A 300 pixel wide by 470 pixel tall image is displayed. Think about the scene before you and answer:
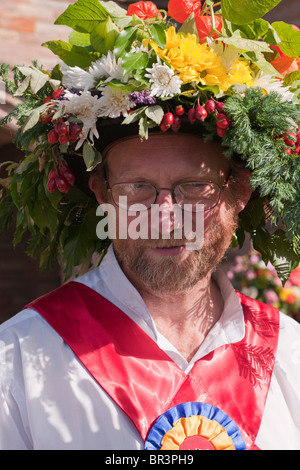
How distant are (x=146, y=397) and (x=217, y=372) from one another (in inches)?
11.1

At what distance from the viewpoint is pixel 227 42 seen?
1.77m

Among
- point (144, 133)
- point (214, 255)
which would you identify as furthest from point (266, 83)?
point (214, 255)

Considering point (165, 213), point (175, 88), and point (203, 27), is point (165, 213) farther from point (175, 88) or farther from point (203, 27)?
point (203, 27)

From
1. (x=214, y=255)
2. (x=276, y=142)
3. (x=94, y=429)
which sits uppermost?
(x=276, y=142)

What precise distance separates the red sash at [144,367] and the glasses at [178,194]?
13.9 inches

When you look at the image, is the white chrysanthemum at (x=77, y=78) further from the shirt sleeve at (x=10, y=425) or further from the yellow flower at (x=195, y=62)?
the shirt sleeve at (x=10, y=425)

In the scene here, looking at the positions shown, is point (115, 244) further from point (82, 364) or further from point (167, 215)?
point (82, 364)

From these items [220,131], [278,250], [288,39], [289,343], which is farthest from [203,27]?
[289,343]

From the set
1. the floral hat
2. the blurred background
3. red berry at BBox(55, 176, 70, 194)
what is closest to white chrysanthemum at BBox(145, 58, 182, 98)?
the floral hat

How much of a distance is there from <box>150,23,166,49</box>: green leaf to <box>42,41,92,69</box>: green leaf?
26 centimetres

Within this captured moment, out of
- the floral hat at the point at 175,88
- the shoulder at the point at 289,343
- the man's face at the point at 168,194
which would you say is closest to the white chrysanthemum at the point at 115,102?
the floral hat at the point at 175,88

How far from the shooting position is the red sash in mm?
1824

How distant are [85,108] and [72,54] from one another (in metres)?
0.22

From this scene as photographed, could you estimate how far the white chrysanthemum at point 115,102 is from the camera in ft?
5.78
